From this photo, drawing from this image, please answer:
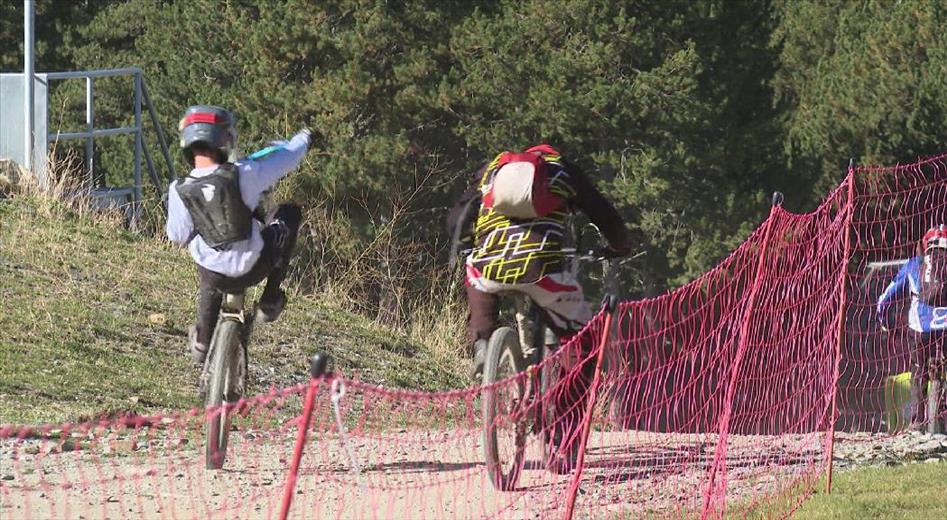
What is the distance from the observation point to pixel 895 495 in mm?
8023

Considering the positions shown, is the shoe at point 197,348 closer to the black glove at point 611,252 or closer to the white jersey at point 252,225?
the white jersey at point 252,225

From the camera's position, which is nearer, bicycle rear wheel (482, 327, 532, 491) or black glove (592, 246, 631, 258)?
bicycle rear wheel (482, 327, 532, 491)

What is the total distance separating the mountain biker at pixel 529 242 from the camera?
7.48 metres

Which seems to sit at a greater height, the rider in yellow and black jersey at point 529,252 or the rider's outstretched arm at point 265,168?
the rider's outstretched arm at point 265,168

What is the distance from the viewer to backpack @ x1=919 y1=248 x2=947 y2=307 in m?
10.7

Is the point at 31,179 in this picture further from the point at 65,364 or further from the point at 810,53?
the point at 810,53

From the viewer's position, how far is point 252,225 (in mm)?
7785

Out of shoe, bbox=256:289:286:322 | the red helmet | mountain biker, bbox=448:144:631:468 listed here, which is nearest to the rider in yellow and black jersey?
mountain biker, bbox=448:144:631:468

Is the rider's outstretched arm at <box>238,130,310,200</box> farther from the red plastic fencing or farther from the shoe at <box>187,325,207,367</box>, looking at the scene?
the red plastic fencing

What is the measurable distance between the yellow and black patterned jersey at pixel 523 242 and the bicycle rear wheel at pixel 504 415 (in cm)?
27

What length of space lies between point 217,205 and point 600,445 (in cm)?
256

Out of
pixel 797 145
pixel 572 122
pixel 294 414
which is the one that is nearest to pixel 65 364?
pixel 294 414

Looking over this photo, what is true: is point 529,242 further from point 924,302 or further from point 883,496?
point 924,302

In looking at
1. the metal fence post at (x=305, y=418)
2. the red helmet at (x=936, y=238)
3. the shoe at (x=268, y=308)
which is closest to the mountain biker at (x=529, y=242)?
the shoe at (x=268, y=308)
